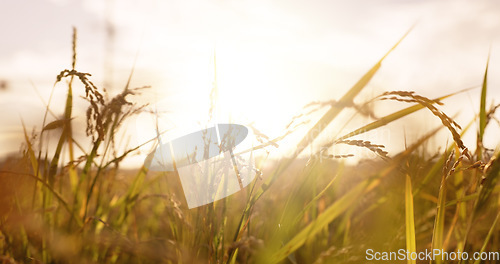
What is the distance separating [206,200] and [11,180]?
1.06 metres

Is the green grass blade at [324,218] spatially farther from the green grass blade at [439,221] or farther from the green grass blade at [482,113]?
the green grass blade at [482,113]

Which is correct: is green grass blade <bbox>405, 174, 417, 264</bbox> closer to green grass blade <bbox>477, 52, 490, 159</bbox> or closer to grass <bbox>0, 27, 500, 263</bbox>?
grass <bbox>0, 27, 500, 263</bbox>

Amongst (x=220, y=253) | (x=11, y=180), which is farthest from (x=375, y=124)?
(x=11, y=180)

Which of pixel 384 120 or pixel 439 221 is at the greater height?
pixel 384 120

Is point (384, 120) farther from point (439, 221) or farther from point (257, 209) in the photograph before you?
point (257, 209)

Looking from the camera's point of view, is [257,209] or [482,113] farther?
[257,209]

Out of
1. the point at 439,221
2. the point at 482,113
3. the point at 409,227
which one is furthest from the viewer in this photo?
the point at 482,113

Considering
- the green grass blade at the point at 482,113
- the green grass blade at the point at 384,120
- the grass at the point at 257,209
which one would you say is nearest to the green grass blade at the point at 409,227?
the grass at the point at 257,209

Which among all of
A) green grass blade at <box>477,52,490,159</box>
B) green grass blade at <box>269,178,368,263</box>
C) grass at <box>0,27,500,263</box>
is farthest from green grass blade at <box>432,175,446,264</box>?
green grass blade at <box>477,52,490,159</box>

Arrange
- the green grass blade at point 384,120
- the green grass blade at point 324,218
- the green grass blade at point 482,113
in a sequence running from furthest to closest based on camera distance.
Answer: the green grass blade at point 482,113 → the green grass blade at point 384,120 → the green grass blade at point 324,218

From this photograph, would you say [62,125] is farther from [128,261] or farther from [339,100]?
[339,100]

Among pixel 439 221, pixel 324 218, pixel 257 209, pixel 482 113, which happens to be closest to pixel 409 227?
pixel 439 221

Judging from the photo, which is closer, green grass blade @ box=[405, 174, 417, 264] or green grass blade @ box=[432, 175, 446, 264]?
green grass blade @ box=[432, 175, 446, 264]

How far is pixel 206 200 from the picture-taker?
1314mm
